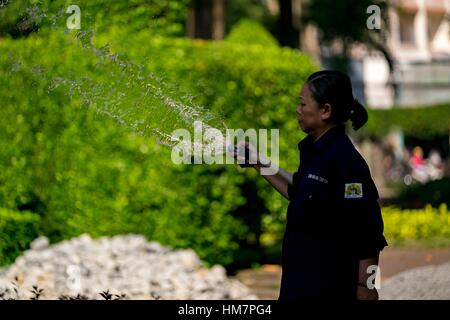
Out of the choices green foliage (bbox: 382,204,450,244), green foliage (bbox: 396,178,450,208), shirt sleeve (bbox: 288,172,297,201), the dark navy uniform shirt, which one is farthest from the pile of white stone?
green foliage (bbox: 396,178,450,208)

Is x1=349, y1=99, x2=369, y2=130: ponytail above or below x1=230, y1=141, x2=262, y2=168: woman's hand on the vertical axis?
above

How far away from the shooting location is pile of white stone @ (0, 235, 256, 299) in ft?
22.7

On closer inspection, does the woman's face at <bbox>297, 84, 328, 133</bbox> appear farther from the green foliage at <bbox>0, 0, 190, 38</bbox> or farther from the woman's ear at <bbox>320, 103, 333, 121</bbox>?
the green foliage at <bbox>0, 0, 190, 38</bbox>

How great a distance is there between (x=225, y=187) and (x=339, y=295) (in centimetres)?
623

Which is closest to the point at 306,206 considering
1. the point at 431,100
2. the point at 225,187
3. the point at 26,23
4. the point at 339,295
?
the point at 339,295

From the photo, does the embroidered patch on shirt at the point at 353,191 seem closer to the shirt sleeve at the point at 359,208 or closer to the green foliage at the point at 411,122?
the shirt sleeve at the point at 359,208

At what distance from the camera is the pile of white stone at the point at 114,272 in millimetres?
6910

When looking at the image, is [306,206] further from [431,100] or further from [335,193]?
[431,100]

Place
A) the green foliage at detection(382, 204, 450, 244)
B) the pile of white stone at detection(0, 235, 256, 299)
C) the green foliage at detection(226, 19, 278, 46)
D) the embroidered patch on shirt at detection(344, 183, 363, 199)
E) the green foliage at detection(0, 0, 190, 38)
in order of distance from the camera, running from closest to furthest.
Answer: the embroidered patch on shirt at detection(344, 183, 363, 199), the green foliage at detection(0, 0, 190, 38), the pile of white stone at detection(0, 235, 256, 299), the green foliage at detection(226, 19, 278, 46), the green foliage at detection(382, 204, 450, 244)

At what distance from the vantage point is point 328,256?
3.18m

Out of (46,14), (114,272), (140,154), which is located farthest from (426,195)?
(46,14)

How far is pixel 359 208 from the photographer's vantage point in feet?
10.2

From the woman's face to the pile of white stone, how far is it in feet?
11.7

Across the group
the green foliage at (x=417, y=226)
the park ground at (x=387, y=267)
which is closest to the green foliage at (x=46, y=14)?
the park ground at (x=387, y=267)
